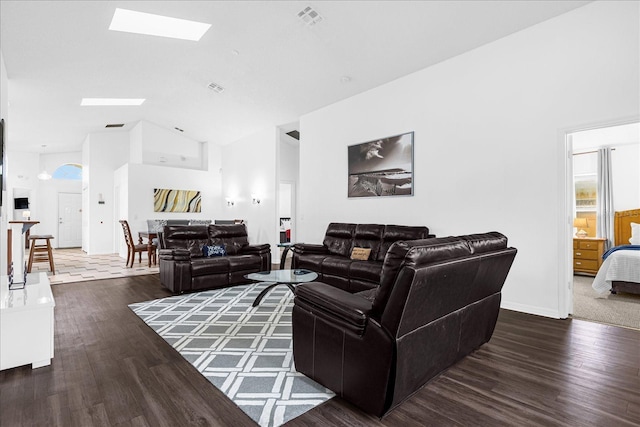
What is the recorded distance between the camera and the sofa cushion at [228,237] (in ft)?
17.8

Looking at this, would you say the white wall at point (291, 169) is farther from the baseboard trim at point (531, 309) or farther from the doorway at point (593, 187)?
the doorway at point (593, 187)

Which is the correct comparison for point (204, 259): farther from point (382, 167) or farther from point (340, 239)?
point (382, 167)

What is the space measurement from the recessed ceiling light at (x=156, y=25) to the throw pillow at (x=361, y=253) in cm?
362

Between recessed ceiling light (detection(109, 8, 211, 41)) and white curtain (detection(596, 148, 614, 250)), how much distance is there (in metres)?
7.26

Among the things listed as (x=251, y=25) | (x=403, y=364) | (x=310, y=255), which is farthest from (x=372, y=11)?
(x=403, y=364)

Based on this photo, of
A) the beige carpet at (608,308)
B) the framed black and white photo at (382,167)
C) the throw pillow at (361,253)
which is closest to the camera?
the beige carpet at (608,308)

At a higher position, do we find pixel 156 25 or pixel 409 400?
pixel 156 25

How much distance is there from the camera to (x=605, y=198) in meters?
6.30

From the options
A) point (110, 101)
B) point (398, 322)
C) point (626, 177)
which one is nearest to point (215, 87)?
point (110, 101)

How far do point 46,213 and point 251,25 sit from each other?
10769 millimetres

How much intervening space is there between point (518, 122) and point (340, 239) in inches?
115

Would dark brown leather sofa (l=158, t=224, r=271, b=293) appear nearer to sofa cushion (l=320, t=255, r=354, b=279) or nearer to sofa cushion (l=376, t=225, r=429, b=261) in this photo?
sofa cushion (l=320, t=255, r=354, b=279)

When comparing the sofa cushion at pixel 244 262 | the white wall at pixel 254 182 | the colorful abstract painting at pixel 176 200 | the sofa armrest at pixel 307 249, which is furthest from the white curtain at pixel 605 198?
the colorful abstract painting at pixel 176 200

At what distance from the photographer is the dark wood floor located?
1.82 meters
